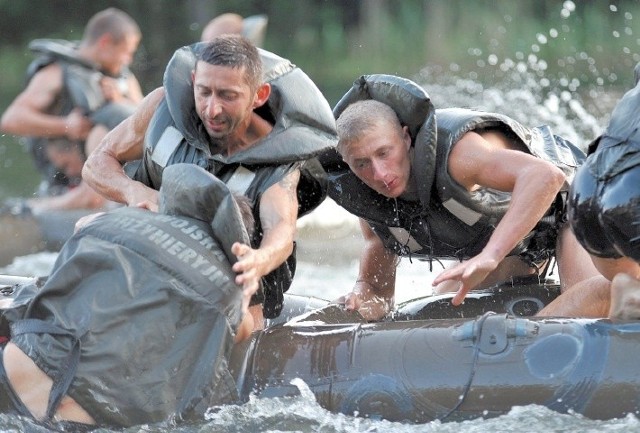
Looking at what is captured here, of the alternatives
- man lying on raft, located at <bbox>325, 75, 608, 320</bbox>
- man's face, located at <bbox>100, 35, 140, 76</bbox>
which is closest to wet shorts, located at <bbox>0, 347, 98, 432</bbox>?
man lying on raft, located at <bbox>325, 75, 608, 320</bbox>

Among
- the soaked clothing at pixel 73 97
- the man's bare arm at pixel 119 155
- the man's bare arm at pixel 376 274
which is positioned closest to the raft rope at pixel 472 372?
the man's bare arm at pixel 376 274

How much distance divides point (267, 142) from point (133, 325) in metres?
1.01

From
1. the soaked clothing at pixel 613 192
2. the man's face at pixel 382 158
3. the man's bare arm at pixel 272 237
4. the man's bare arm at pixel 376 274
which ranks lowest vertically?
the man's bare arm at pixel 376 274

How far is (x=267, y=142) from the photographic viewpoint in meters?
4.44

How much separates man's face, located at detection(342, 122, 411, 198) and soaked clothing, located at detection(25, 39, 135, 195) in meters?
3.89

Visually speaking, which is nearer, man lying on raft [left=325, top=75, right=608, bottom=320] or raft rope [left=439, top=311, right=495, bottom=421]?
raft rope [left=439, top=311, right=495, bottom=421]

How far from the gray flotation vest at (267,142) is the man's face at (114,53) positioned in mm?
4115

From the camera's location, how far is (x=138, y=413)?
3.66 m

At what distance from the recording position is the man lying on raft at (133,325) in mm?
3646

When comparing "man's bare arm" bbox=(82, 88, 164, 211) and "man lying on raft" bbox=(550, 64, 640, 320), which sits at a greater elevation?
"man lying on raft" bbox=(550, 64, 640, 320)

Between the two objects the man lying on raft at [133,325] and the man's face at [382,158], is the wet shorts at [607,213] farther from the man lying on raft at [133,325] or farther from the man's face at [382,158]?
the man lying on raft at [133,325]

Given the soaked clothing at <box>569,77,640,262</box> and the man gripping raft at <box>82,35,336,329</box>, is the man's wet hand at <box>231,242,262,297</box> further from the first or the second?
the soaked clothing at <box>569,77,640,262</box>

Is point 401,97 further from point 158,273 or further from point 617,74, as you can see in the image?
point 617,74

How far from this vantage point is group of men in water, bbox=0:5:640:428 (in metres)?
3.67
